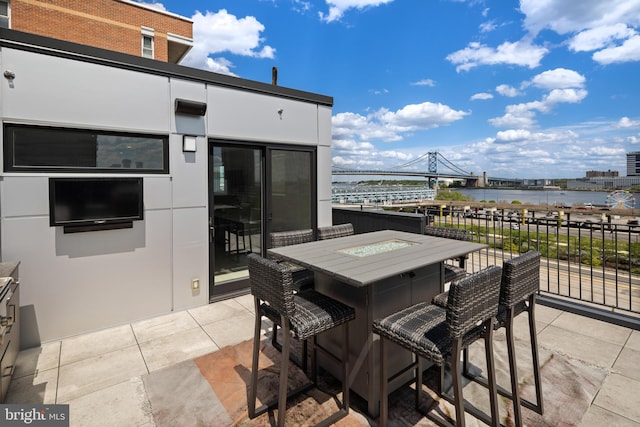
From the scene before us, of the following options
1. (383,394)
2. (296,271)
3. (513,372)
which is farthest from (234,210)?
(513,372)

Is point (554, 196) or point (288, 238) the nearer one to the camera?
point (288, 238)

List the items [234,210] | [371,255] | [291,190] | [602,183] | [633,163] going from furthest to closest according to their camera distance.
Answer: [633,163], [602,183], [291,190], [234,210], [371,255]

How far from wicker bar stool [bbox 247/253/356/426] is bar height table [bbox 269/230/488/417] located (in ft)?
0.40

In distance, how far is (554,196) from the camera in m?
29.3

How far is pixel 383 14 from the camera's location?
31.1 ft

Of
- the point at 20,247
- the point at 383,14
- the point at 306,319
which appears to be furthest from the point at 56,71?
the point at 383,14

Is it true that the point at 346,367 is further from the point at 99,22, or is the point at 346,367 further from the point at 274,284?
the point at 99,22

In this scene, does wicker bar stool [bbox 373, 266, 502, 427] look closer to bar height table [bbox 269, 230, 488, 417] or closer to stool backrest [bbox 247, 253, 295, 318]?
bar height table [bbox 269, 230, 488, 417]

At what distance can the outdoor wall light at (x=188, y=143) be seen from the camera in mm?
3480

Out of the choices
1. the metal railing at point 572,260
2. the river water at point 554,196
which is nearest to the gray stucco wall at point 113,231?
the metal railing at point 572,260

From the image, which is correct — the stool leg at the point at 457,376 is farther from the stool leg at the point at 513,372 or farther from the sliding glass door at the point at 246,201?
the sliding glass door at the point at 246,201

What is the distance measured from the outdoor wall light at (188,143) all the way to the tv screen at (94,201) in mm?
605

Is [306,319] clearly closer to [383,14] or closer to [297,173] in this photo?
[297,173]

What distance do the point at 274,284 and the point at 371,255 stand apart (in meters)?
0.83
